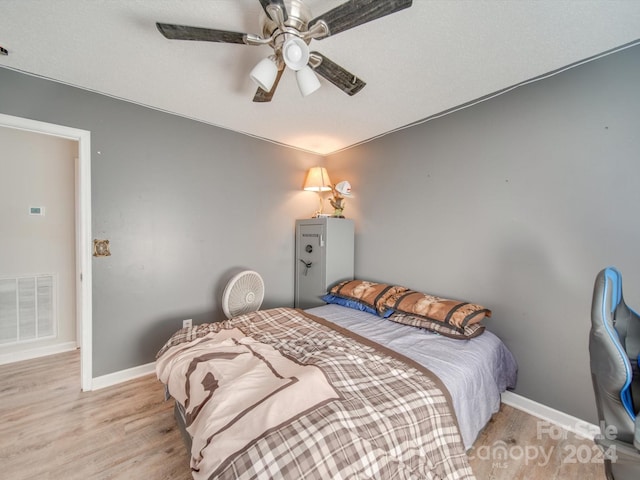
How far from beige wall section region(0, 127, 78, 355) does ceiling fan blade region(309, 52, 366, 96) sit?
9.59 ft

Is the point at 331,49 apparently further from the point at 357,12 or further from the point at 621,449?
the point at 621,449

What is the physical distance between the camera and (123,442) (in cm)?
145

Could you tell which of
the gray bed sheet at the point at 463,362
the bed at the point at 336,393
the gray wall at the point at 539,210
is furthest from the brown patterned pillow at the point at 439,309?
the gray wall at the point at 539,210

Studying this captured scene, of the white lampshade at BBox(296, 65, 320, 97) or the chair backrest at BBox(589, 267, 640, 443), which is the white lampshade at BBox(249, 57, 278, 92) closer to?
the white lampshade at BBox(296, 65, 320, 97)

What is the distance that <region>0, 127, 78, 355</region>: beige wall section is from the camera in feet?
7.71

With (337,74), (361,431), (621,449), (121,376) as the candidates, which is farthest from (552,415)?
(121,376)

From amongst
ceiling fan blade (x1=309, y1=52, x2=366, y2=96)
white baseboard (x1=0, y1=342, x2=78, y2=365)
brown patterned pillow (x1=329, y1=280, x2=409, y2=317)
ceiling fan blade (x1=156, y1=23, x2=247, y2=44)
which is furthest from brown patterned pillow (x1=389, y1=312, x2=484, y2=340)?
white baseboard (x1=0, y1=342, x2=78, y2=365)

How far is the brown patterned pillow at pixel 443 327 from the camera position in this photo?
1651 millimetres

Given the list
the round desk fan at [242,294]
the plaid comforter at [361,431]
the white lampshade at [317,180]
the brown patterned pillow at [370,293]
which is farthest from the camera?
the white lampshade at [317,180]

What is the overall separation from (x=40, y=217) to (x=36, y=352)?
1342mm

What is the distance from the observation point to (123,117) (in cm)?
206

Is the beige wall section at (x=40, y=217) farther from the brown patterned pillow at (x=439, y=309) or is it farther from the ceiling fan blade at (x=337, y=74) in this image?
the brown patterned pillow at (x=439, y=309)

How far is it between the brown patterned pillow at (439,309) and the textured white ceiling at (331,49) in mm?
1593

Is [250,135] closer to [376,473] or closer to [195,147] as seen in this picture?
[195,147]
